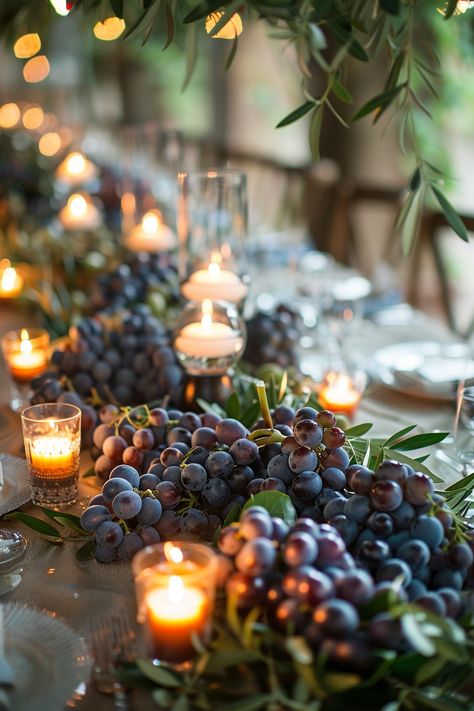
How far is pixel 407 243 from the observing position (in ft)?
3.90

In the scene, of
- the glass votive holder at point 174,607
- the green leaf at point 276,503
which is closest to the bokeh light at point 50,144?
the green leaf at point 276,503

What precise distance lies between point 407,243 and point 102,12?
0.54 meters

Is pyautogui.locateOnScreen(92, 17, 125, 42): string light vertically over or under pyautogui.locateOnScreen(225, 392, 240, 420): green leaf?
over

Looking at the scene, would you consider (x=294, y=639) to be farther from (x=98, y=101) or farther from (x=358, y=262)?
(x=98, y=101)

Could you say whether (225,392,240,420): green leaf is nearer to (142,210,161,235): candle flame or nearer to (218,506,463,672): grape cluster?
(218,506,463,672): grape cluster

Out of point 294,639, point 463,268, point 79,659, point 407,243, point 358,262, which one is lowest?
point 463,268

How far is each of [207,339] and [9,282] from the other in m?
0.96

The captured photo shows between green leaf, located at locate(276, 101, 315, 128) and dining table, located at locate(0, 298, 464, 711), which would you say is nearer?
dining table, located at locate(0, 298, 464, 711)

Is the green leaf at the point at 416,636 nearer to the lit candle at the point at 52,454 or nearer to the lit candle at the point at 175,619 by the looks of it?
the lit candle at the point at 175,619

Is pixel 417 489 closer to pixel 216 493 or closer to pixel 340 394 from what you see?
pixel 216 493

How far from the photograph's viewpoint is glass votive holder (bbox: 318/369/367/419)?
4.75ft

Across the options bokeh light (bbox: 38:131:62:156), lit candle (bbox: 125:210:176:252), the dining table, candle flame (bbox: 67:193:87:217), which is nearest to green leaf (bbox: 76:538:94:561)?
the dining table

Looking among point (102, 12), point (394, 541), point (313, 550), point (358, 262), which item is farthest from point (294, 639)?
point (358, 262)

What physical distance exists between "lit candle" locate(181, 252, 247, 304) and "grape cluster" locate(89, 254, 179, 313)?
123 millimetres
